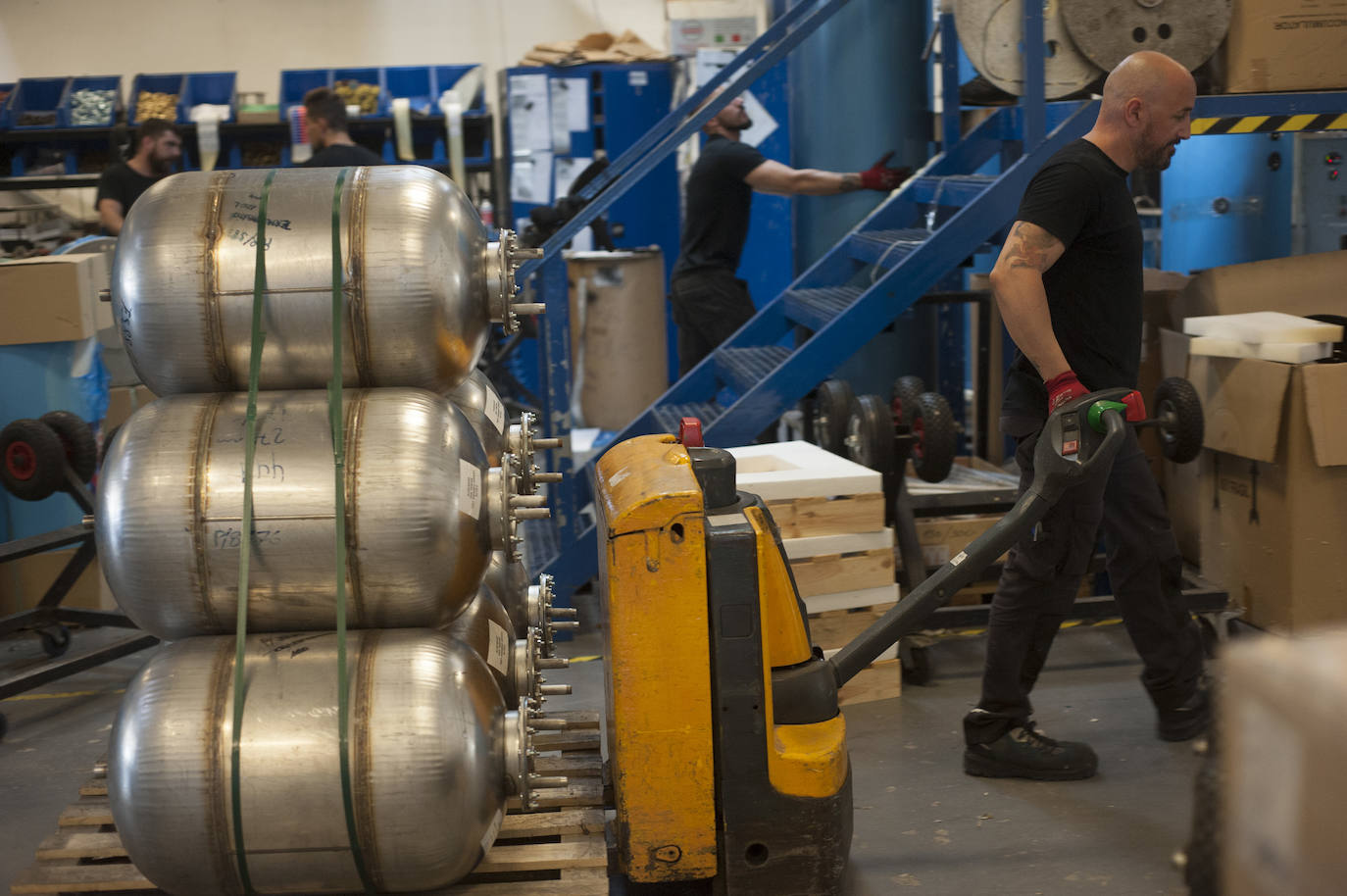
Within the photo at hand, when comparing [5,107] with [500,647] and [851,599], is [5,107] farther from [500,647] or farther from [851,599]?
[500,647]

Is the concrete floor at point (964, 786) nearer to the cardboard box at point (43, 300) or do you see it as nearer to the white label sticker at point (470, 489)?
the white label sticker at point (470, 489)

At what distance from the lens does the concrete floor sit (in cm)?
324

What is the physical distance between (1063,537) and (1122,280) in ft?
2.54

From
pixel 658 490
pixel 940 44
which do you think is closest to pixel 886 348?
pixel 940 44

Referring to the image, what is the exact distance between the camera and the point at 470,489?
2699mm

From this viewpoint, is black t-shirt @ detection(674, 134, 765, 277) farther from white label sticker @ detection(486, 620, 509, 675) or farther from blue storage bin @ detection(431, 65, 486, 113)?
blue storage bin @ detection(431, 65, 486, 113)

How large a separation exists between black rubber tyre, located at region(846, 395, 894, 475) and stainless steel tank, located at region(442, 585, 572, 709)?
6.43 feet

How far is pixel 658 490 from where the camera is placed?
108 inches

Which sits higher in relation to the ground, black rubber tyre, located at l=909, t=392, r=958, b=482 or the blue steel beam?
the blue steel beam

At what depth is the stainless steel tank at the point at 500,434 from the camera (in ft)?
10.4

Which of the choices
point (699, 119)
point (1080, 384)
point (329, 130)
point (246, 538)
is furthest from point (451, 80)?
point (246, 538)

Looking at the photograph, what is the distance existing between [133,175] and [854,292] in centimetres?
406

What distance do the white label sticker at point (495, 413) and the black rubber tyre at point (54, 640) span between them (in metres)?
2.97

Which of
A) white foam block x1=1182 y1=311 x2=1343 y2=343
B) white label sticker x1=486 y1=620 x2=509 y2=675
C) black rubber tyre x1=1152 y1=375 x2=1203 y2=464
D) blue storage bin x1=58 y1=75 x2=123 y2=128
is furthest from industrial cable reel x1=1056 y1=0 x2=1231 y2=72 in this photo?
blue storage bin x1=58 y1=75 x2=123 y2=128
